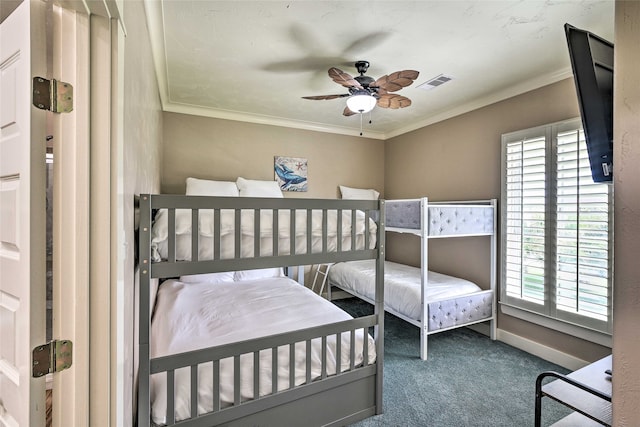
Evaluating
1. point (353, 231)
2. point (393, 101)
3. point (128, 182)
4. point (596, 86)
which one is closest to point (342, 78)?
point (393, 101)

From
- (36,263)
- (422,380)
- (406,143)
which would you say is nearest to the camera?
Result: (36,263)

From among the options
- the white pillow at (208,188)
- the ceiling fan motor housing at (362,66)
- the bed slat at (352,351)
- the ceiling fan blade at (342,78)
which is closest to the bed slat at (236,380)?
the bed slat at (352,351)

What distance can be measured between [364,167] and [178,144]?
8.38ft

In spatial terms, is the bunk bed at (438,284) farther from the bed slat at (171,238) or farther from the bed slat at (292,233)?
the bed slat at (171,238)

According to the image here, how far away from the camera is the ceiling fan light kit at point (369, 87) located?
6.29 feet

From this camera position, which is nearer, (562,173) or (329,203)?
(329,203)

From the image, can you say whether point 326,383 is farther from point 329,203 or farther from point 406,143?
point 406,143

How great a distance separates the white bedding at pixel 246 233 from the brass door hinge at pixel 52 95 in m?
0.63

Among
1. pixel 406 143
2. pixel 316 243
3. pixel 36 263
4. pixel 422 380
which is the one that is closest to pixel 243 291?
pixel 316 243

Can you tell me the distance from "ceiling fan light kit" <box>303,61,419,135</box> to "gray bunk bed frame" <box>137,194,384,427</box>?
0.89 metres

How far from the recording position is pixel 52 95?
757 mm

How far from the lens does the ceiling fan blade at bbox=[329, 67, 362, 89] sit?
1.87m

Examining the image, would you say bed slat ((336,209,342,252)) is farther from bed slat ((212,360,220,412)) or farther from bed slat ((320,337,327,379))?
bed slat ((212,360,220,412))

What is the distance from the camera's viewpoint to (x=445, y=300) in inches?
97.1
